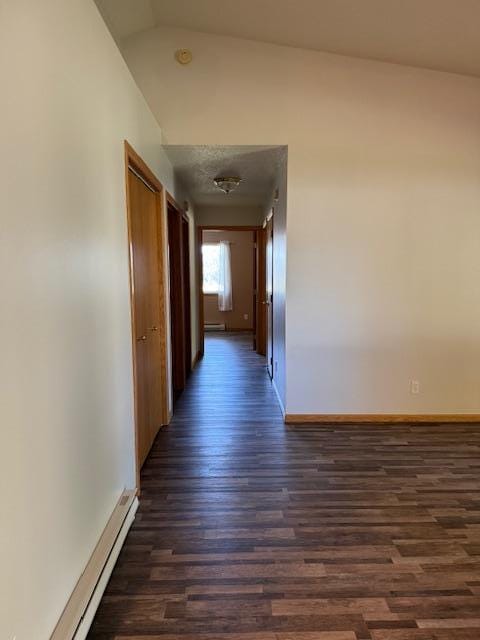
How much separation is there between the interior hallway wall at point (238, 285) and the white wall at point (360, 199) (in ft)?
18.6

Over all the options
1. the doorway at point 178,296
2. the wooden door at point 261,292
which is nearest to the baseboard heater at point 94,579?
the doorway at point 178,296

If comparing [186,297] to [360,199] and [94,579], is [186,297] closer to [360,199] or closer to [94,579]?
[360,199]

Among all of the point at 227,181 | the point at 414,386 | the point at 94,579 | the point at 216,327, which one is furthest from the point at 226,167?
the point at 216,327

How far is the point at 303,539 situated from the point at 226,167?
3333mm

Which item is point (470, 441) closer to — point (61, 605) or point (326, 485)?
point (326, 485)

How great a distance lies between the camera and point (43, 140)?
1256 mm

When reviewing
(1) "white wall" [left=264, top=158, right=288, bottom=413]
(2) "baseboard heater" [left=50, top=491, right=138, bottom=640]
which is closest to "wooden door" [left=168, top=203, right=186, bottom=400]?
(1) "white wall" [left=264, top=158, right=288, bottom=413]

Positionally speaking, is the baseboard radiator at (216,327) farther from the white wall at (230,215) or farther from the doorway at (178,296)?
the doorway at (178,296)

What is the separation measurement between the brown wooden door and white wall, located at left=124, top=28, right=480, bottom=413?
824mm

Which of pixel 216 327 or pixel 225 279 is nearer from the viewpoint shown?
pixel 225 279

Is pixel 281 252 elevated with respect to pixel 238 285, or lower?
elevated

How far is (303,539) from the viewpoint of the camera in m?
2.01

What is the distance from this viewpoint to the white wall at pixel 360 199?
3.16 m

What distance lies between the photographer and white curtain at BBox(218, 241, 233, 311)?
9055 millimetres
